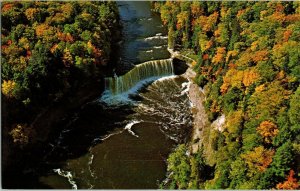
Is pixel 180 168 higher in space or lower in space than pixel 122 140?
lower

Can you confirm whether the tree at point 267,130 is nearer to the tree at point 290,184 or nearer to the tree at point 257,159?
the tree at point 257,159

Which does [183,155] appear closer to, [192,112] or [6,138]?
[192,112]

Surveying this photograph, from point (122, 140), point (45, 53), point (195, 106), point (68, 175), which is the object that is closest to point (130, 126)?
point (122, 140)

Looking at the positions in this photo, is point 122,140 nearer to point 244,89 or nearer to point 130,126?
point 130,126

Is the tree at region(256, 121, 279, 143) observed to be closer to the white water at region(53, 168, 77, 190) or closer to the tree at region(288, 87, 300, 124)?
the tree at region(288, 87, 300, 124)

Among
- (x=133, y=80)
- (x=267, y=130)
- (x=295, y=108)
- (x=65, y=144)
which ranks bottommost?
(x=65, y=144)

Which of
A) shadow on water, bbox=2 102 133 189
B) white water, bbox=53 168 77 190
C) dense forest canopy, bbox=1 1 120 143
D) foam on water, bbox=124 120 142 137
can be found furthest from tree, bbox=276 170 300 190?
dense forest canopy, bbox=1 1 120 143
